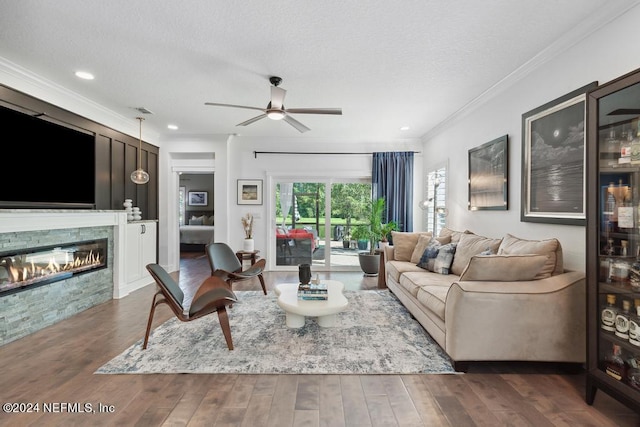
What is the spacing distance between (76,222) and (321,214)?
3857mm

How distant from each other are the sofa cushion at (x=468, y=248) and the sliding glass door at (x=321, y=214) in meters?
2.73

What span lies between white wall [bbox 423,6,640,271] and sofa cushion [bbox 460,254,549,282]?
433mm

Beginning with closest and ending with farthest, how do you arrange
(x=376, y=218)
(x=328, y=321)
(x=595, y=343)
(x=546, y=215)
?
A: 1. (x=595, y=343)
2. (x=546, y=215)
3. (x=328, y=321)
4. (x=376, y=218)

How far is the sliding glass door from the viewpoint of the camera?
620cm

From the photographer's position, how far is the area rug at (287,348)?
2.34 m

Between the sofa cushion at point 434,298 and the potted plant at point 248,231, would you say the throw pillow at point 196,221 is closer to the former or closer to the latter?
the potted plant at point 248,231

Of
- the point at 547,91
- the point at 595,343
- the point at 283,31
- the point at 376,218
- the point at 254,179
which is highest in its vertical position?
the point at 283,31

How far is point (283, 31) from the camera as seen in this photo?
96.2 inches

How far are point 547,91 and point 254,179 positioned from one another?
4688mm

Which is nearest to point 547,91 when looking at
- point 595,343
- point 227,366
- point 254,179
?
point 595,343

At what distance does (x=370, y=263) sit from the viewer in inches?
227

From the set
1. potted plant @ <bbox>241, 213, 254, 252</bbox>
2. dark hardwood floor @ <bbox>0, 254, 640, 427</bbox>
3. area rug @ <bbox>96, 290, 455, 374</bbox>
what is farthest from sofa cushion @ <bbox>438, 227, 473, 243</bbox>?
potted plant @ <bbox>241, 213, 254, 252</bbox>

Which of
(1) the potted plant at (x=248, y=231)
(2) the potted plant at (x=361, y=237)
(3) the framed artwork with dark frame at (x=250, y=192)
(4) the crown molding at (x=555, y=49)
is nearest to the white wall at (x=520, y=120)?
(4) the crown molding at (x=555, y=49)

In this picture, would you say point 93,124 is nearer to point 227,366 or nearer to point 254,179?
point 254,179
